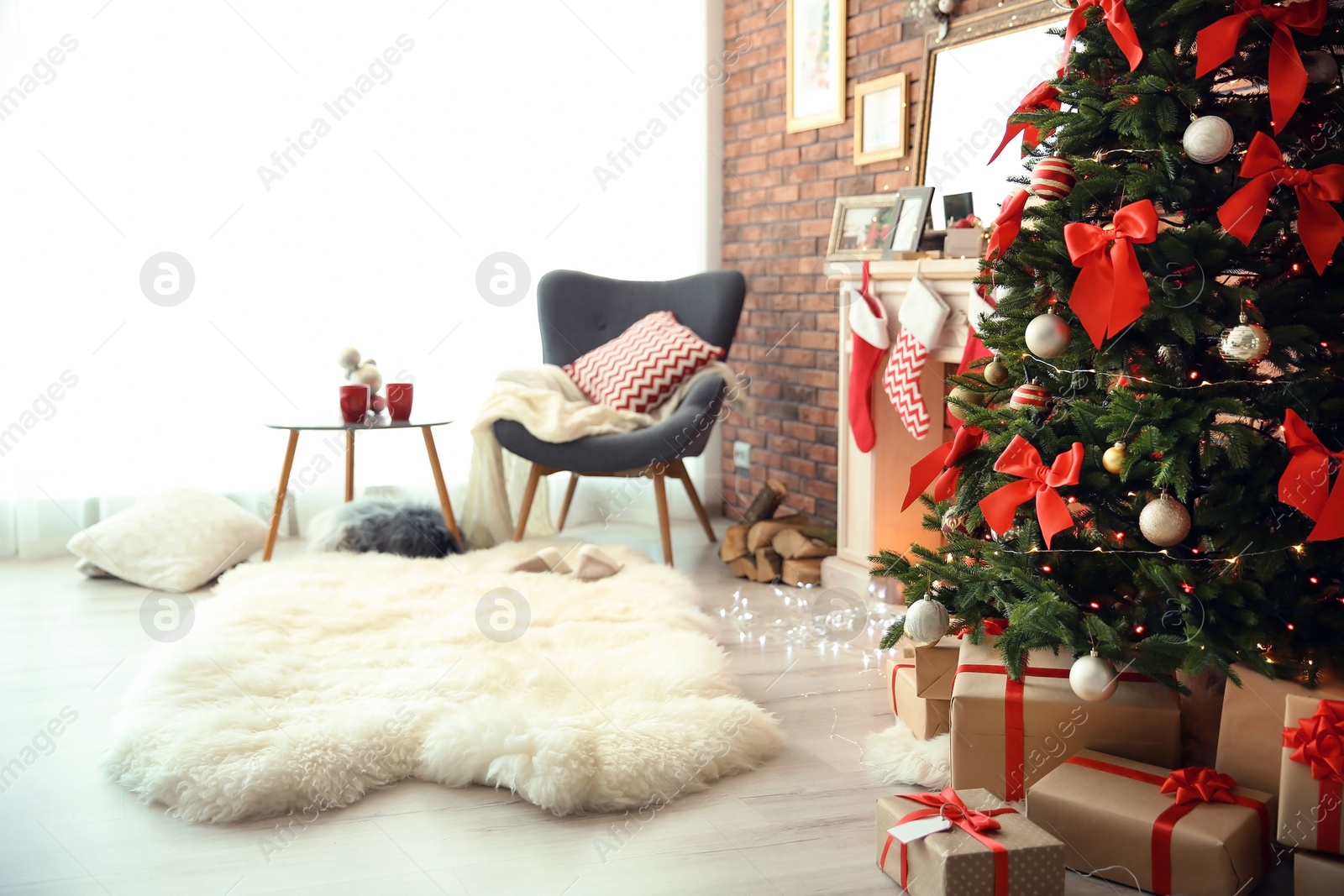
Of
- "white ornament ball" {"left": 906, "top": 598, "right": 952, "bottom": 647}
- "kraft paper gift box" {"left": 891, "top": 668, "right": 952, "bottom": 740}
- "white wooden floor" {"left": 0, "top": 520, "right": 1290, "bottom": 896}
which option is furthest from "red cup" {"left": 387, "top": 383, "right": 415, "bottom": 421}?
"white ornament ball" {"left": 906, "top": 598, "right": 952, "bottom": 647}

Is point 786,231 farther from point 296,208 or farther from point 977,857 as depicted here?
point 977,857

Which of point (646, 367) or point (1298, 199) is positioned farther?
point (646, 367)

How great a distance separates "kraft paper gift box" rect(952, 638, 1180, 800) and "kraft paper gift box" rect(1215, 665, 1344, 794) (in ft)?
0.31

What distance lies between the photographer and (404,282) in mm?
3936

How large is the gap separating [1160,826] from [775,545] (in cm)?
196

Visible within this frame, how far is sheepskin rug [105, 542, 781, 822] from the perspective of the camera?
1.76 metres

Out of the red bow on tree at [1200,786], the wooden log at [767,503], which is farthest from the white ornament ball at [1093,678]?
the wooden log at [767,503]

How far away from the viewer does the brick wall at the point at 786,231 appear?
11.3ft

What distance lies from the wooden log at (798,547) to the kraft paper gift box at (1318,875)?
1915 millimetres

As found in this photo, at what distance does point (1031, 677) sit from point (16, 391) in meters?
3.38

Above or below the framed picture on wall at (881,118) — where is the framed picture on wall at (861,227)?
below

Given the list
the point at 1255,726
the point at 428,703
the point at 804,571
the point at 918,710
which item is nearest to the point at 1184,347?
the point at 1255,726

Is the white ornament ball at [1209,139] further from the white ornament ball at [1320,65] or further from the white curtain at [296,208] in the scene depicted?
the white curtain at [296,208]

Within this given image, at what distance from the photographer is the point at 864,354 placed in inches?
117
